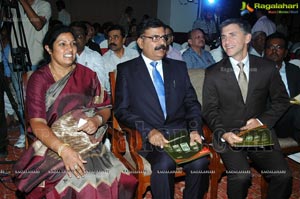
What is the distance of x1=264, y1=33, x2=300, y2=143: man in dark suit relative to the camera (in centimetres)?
307

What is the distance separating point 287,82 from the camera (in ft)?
10.9

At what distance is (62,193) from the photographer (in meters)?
2.19

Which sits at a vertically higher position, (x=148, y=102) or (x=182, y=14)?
(x=182, y=14)

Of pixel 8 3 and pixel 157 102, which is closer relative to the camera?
pixel 157 102

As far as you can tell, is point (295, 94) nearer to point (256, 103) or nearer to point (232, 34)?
point (256, 103)

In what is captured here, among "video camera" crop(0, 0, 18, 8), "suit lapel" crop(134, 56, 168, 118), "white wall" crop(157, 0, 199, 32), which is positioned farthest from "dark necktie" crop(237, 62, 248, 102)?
"white wall" crop(157, 0, 199, 32)

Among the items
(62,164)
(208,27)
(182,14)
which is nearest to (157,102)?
(62,164)

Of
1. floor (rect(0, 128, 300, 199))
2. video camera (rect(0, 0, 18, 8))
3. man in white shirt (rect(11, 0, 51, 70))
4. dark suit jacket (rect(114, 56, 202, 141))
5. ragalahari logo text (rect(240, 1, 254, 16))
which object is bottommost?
floor (rect(0, 128, 300, 199))

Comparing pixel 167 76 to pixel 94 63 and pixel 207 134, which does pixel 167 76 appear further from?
pixel 94 63

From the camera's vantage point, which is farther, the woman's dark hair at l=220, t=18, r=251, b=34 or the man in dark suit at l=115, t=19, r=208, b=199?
the woman's dark hair at l=220, t=18, r=251, b=34

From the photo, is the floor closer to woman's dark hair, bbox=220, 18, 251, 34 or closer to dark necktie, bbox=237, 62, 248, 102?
dark necktie, bbox=237, 62, 248, 102

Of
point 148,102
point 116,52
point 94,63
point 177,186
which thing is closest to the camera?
point 148,102

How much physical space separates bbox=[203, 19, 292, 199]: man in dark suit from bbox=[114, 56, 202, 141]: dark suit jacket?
0.56ft

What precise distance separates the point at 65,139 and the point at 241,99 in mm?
1406
